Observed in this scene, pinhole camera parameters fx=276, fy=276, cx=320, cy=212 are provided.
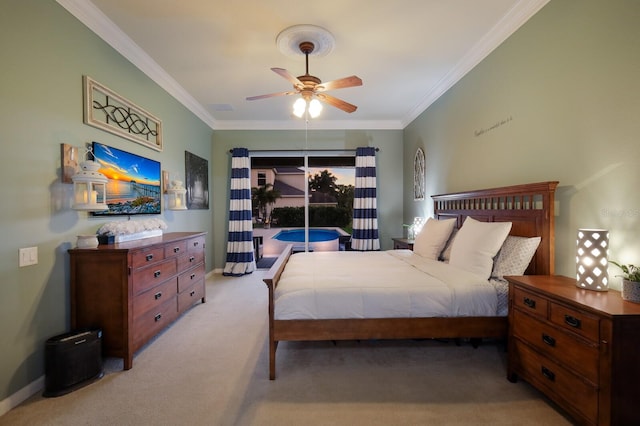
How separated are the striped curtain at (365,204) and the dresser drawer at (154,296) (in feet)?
10.9

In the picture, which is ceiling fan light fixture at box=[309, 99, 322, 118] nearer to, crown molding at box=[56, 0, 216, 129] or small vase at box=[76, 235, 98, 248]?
crown molding at box=[56, 0, 216, 129]

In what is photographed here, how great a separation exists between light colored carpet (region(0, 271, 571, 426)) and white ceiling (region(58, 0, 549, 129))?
116 inches

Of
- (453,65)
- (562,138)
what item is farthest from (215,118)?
(562,138)

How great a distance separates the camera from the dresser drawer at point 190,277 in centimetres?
309

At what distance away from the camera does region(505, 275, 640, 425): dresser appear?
1.30 metres

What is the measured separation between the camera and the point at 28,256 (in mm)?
1894

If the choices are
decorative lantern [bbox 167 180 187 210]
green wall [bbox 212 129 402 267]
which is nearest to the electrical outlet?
decorative lantern [bbox 167 180 187 210]

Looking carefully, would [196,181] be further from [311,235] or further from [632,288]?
[632,288]

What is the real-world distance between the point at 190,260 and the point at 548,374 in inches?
134

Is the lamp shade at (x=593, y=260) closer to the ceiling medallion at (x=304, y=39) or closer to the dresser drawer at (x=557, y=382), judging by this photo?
the dresser drawer at (x=557, y=382)

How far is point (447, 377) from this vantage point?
2070 millimetres

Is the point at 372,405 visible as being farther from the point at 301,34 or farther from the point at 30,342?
the point at 301,34

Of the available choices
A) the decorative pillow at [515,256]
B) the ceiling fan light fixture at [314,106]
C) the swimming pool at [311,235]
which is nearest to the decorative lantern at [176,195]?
the ceiling fan light fixture at [314,106]

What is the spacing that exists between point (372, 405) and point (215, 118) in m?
5.12
